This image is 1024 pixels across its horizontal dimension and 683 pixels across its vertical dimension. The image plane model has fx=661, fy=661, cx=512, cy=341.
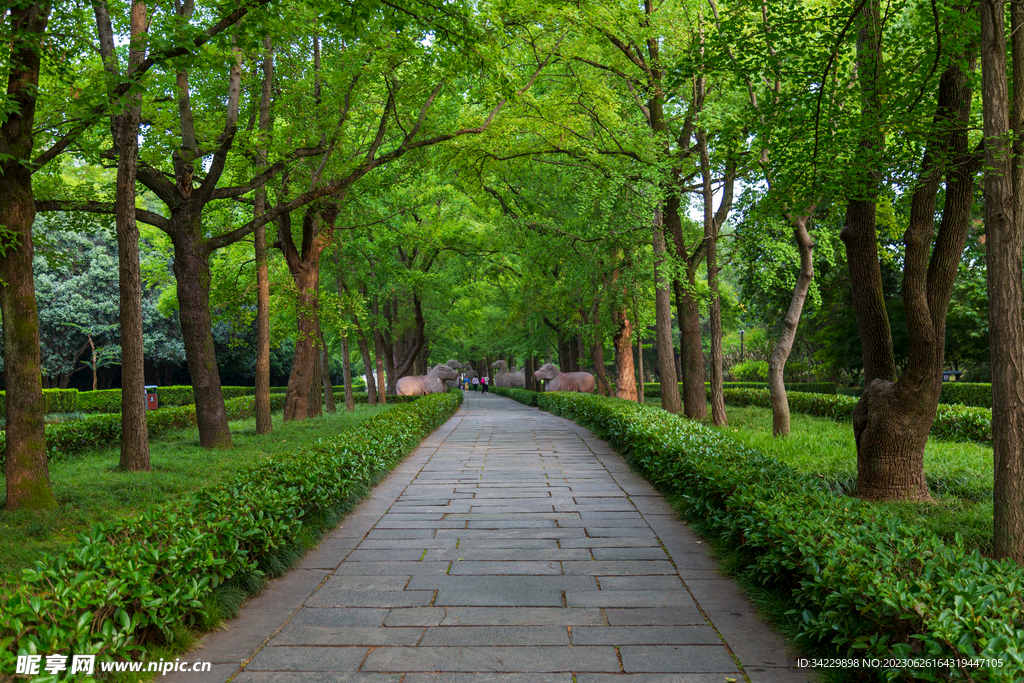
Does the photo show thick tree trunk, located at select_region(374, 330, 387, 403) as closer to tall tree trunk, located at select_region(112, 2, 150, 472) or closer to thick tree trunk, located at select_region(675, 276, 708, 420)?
thick tree trunk, located at select_region(675, 276, 708, 420)

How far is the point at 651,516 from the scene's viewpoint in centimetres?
633

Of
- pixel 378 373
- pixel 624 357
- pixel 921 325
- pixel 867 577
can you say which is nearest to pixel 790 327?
pixel 921 325

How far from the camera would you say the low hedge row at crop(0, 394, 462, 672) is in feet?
9.10

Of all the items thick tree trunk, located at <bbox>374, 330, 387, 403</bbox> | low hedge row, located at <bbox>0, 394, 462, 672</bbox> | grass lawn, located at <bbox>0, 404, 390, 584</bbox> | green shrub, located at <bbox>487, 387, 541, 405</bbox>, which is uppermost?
thick tree trunk, located at <bbox>374, 330, 387, 403</bbox>

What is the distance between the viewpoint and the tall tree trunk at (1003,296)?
380 centimetres

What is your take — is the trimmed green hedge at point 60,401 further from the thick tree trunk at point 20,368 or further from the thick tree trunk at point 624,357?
the thick tree trunk at point 20,368

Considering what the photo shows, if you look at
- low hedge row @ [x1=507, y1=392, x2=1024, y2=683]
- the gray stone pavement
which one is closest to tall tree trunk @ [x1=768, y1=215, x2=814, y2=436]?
the gray stone pavement

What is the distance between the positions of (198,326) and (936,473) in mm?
10514

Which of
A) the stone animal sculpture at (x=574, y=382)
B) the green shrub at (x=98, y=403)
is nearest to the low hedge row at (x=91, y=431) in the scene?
the green shrub at (x=98, y=403)

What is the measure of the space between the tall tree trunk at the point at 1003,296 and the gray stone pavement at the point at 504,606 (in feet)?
5.46

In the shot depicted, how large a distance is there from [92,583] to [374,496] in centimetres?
448

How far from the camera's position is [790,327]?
1128 centimetres

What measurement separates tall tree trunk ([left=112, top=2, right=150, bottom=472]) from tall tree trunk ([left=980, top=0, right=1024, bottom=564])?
8.47 metres

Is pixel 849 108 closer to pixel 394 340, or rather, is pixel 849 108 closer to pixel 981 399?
pixel 981 399
